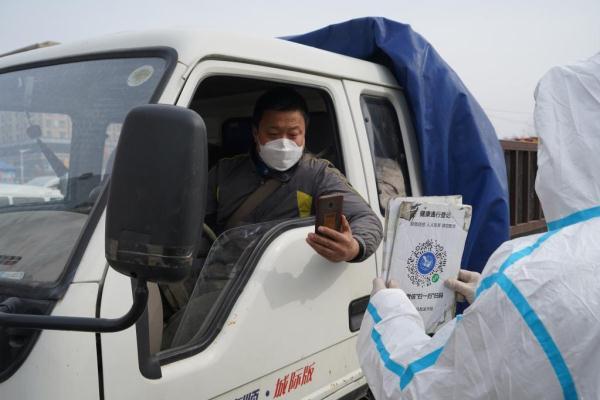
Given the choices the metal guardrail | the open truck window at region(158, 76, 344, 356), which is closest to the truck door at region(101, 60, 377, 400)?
the open truck window at region(158, 76, 344, 356)

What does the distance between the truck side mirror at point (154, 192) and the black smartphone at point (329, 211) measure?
0.73 metres

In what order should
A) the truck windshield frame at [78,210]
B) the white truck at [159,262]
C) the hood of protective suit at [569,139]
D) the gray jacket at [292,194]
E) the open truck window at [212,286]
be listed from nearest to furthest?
the hood of protective suit at [569,139], the white truck at [159,262], the truck windshield frame at [78,210], the open truck window at [212,286], the gray jacket at [292,194]

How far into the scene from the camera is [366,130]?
7.89 ft

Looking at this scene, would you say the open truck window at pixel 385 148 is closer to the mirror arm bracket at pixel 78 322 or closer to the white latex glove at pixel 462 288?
the white latex glove at pixel 462 288

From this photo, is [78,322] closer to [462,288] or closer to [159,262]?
[159,262]

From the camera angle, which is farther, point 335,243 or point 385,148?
point 385,148

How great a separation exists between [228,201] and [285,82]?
1.95ft

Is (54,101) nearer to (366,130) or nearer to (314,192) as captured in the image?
(314,192)

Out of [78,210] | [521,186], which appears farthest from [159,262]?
[521,186]

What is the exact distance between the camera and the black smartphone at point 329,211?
1727 millimetres

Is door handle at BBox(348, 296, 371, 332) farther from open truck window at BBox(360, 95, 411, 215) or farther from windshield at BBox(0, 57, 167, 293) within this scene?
windshield at BBox(0, 57, 167, 293)

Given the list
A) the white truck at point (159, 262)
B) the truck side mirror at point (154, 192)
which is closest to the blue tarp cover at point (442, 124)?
the white truck at point (159, 262)

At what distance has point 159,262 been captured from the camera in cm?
103

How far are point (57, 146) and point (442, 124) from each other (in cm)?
188
